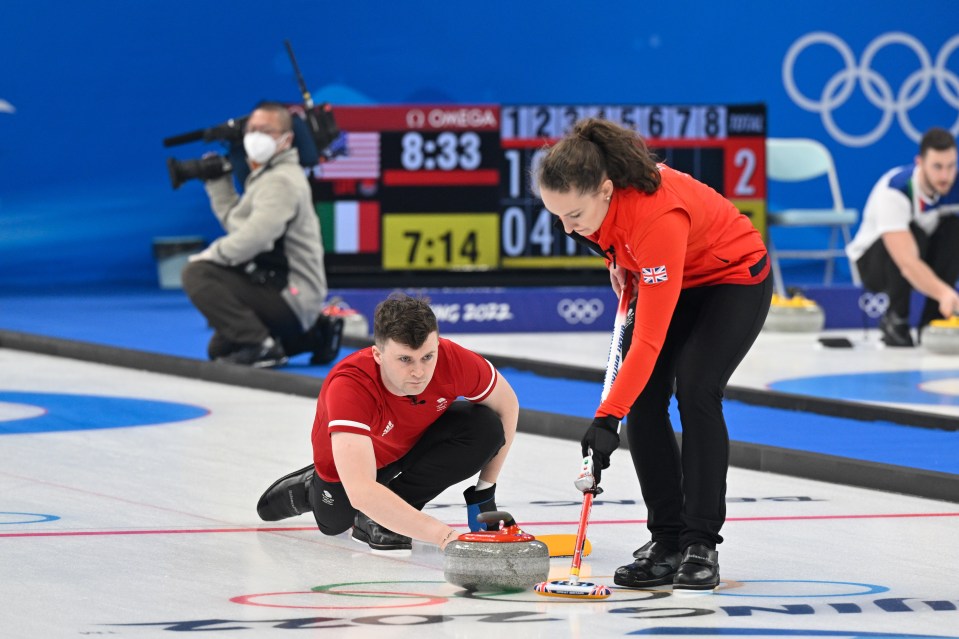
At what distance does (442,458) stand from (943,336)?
211 inches

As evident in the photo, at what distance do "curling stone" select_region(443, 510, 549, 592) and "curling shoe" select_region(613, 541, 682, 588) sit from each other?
0.64 feet

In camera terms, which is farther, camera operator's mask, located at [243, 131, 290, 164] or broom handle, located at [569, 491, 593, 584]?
camera operator's mask, located at [243, 131, 290, 164]

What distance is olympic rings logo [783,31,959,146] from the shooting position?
14.5 m

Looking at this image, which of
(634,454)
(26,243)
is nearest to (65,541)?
(634,454)

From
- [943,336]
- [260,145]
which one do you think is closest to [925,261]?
[943,336]

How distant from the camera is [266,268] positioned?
27.0 feet

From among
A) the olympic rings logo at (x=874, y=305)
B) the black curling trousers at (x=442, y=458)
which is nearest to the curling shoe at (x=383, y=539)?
the black curling trousers at (x=442, y=458)

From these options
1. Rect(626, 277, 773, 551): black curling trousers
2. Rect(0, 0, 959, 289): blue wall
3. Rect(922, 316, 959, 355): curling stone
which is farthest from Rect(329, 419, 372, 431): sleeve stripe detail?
Rect(0, 0, 959, 289): blue wall

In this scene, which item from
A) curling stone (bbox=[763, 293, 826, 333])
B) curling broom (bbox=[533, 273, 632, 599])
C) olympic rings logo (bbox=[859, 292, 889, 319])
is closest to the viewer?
curling broom (bbox=[533, 273, 632, 599])

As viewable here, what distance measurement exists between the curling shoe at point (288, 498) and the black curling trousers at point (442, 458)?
0.09 m

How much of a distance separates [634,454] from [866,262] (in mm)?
6126

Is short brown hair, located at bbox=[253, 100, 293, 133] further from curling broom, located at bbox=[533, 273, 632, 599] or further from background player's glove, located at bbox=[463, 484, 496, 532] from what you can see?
curling broom, located at bbox=[533, 273, 632, 599]

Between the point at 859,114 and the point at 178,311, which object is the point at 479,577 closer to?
the point at 178,311

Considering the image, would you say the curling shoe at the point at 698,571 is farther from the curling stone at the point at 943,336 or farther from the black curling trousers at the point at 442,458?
the curling stone at the point at 943,336
